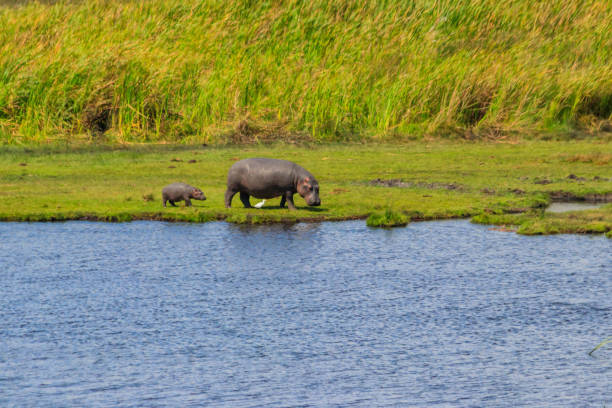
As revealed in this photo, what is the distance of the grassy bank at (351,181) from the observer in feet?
44.9

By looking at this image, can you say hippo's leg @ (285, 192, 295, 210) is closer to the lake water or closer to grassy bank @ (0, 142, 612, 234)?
grassy bank @ (0, 142, 612, 234)

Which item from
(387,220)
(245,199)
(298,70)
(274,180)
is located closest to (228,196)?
(245,199)

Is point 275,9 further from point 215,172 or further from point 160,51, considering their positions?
point 215,172

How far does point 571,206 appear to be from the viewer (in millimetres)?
15023

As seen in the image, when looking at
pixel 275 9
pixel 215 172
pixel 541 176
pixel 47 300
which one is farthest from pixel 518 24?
pixel 47 300

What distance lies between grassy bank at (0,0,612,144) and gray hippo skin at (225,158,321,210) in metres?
8.20

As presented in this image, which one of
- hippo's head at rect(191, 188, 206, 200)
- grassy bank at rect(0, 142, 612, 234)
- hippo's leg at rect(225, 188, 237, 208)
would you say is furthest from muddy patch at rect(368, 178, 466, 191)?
hippo's head at rect(191, 188, 206, 200)

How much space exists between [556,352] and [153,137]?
49.6 ft

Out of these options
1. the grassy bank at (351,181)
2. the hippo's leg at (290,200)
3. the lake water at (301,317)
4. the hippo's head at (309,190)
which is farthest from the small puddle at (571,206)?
the hippo's leg at (290,200)

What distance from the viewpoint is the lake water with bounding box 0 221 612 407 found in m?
7.01

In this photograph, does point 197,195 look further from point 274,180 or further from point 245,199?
point 274,180

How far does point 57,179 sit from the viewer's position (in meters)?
17.3

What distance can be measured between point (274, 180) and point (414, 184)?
3762 mm

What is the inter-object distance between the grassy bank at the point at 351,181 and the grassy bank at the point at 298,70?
4.16ft
